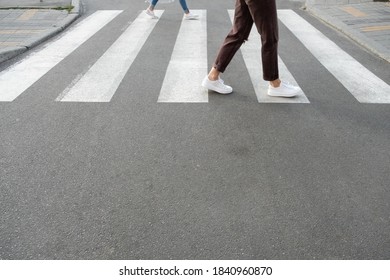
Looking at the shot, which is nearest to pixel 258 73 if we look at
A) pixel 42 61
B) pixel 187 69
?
pixel 187 69

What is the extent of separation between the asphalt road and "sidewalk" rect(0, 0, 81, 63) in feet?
6.03

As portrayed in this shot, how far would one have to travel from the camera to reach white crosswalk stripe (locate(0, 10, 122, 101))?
422 cm

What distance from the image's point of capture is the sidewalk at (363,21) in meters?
5.75

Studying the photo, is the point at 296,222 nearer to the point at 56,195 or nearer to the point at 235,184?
the point at 235,184

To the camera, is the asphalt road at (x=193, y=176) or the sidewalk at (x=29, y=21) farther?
the sidewalk at (x=29, y=21)

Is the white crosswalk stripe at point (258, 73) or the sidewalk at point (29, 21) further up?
the sidewalk at point (29, 21)

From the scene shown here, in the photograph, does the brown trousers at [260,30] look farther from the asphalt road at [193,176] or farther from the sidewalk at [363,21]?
the sidewalk at [363,21]

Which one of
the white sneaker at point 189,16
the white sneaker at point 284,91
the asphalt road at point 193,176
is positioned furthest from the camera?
the white sneaker at point 189,16

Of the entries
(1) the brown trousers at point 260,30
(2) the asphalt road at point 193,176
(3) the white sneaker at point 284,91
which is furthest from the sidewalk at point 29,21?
(3) the white sneaker at point 284,91

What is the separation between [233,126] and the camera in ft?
11.1

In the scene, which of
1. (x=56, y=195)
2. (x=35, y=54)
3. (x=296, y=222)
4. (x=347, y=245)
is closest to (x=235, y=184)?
(x=296, y=222)

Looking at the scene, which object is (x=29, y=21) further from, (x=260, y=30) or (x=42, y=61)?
(x=260, y=30)

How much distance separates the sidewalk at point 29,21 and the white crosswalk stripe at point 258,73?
3619 millimetres

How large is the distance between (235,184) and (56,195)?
132cm
